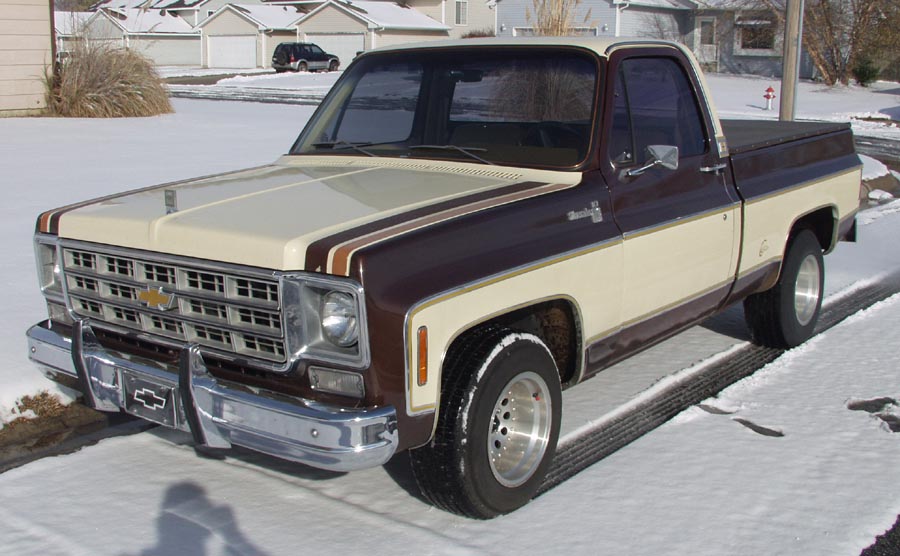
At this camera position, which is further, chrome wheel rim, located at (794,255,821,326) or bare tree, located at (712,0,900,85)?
bare tree, located at (712,0,900,85)

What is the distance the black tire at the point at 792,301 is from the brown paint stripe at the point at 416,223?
7.61 ft

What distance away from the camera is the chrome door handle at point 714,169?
5.23m

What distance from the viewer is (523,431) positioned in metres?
4.15

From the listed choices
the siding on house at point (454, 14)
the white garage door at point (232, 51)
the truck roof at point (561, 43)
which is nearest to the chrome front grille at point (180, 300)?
the truck roof at point (561, 43)

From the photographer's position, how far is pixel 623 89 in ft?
15.9

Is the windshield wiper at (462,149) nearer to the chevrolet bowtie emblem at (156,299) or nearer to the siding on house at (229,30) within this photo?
the chevrolet bowtie emblem at (156,299)

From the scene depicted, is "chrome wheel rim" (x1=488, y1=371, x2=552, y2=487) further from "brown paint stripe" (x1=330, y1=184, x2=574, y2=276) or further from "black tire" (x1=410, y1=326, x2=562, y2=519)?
"brown paint stripe" (x1=330, y1=184, x2=574, y2=276)

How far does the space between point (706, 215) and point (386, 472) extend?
213 cm

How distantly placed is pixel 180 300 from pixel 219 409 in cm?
50

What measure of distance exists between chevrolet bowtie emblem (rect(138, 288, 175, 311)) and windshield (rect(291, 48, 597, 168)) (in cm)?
158

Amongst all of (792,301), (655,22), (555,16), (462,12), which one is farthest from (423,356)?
(462,12)

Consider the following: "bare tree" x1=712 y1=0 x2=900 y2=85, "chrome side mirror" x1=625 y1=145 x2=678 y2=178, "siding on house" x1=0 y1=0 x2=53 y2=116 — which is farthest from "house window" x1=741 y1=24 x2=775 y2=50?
"chrome side mirror" x1=625 y1=145 x2=678 y2=178

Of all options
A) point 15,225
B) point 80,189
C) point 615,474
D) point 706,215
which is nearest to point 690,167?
point 706,215

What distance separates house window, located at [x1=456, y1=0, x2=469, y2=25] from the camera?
58.1 metres
